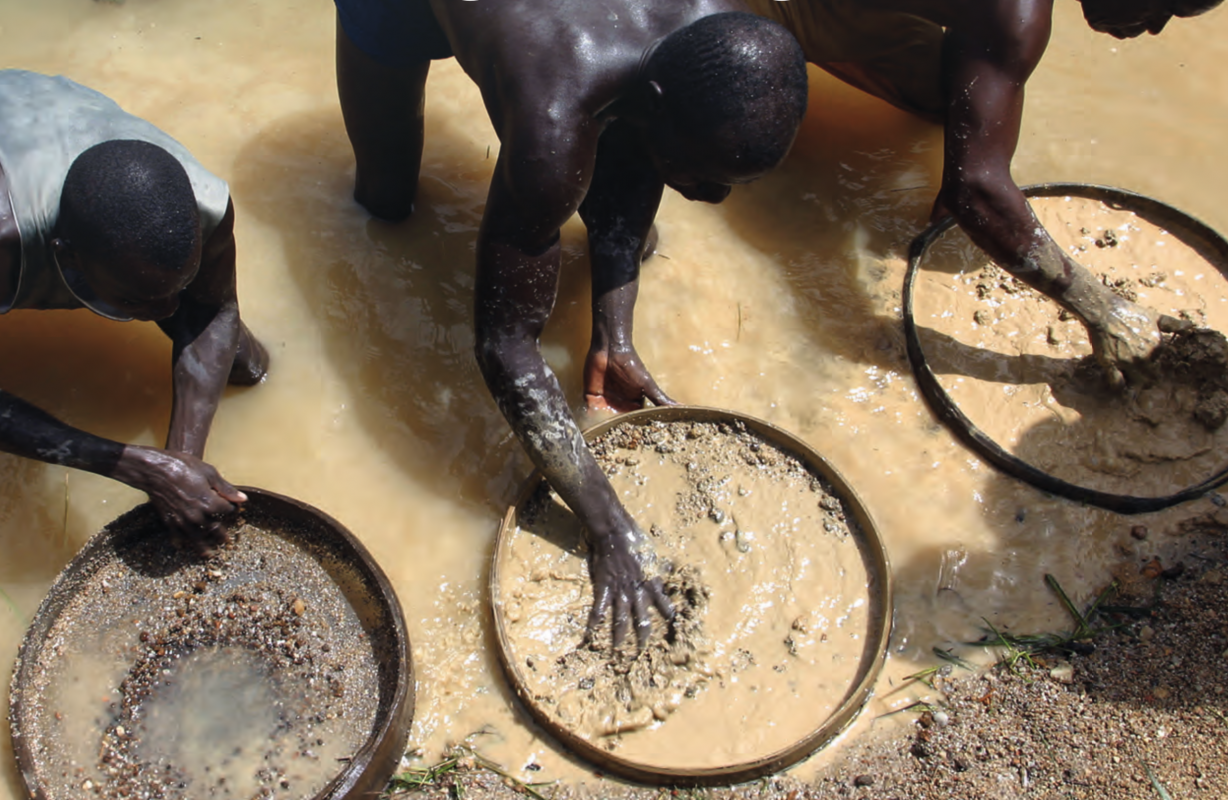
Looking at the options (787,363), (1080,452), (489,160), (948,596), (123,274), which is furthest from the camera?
(489,160)

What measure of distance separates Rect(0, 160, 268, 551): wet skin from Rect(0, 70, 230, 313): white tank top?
0.15ft

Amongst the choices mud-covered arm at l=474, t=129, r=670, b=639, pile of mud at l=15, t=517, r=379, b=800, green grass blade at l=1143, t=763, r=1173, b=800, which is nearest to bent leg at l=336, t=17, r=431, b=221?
mud-covered arm at l=474, t=129, r=670, b=639

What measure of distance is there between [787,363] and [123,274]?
2.17 metres

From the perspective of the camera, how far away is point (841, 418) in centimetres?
357

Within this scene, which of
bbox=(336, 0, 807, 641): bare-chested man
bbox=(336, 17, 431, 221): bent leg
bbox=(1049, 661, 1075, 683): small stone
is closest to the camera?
bbox=(336, 0, 807, 641): bare-chested man

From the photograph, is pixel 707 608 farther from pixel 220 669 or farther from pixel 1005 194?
pixel 1005 194

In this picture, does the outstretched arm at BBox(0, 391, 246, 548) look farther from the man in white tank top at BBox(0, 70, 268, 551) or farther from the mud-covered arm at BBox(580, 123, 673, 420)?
the mud-covered arm at BBox(580, 123, 673, 420)

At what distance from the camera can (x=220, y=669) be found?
289 cm

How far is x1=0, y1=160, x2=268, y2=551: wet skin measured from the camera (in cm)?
269

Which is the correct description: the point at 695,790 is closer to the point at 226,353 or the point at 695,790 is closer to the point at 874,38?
the point at 226,353

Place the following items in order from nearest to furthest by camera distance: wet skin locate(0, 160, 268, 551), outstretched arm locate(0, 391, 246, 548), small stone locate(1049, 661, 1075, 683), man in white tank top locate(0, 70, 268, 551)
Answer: man in white tank top locate(0, 70, 268, 551) < wet skin locate(0, 160, 268, 551) < outstretched arm locate(0, 391, 246, 548) < small stone locate(1049, 661, 1075, 683)

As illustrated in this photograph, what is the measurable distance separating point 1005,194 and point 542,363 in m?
1.68

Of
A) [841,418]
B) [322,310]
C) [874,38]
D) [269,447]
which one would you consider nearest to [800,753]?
[841,418]

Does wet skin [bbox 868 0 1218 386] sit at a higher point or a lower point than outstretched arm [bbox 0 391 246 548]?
higher
